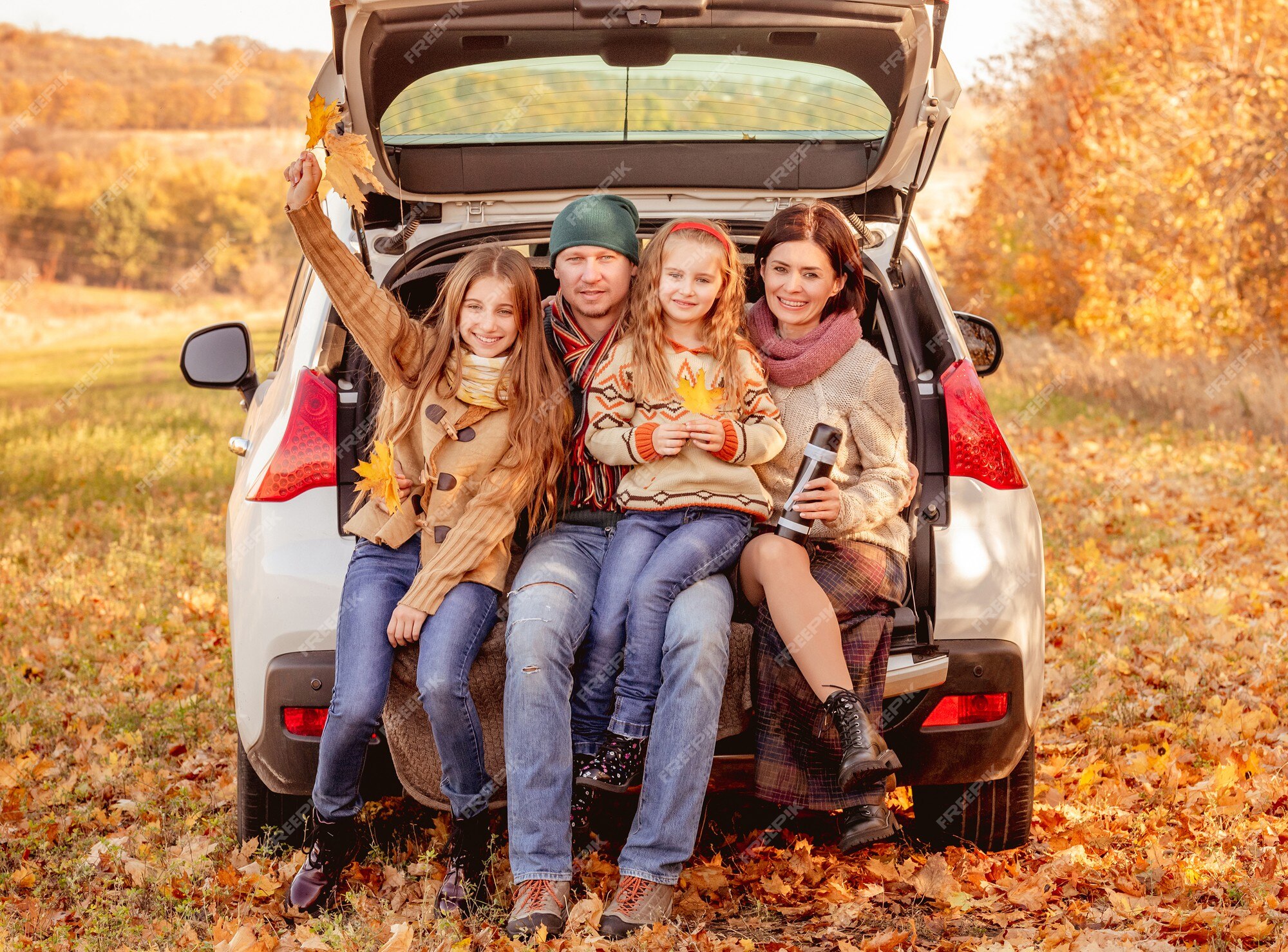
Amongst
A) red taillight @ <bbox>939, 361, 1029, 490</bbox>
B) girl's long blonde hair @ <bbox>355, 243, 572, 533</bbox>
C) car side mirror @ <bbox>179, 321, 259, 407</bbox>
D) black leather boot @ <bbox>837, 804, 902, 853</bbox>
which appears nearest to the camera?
black leather boot @ <bbox>837, 804, 902, 853</bbox>

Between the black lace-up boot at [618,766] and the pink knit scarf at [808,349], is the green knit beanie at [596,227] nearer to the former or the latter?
the pink knit scarf at [808,349]

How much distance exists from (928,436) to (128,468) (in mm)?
8559

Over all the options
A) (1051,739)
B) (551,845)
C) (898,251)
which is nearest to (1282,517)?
(1051,739)

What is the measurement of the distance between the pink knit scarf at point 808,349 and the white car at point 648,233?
0.76ft

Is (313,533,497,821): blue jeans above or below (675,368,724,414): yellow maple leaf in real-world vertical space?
below

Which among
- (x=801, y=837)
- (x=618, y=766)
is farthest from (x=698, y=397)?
(x=801, y=837)

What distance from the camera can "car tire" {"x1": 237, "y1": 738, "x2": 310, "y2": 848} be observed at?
10.7ft

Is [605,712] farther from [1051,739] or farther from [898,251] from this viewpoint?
[1051,739]

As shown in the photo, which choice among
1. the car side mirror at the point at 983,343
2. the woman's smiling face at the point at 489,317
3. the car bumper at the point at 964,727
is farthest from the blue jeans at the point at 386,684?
the car side mirror at the point at 983,343

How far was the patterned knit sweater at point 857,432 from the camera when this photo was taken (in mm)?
3074

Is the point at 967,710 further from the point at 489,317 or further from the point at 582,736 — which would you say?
the point at 489,317

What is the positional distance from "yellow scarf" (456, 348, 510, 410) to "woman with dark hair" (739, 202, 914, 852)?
689 millimetres

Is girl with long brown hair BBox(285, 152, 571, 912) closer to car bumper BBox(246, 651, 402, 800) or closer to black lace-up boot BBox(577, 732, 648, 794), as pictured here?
car bumper BBox(246, 651, 402, 800)

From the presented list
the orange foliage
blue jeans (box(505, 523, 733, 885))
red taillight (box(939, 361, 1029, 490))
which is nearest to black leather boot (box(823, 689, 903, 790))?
blue jeans (box(505, 523, 733, 885))
